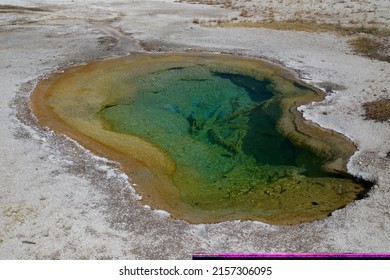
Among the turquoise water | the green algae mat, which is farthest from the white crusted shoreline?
the turquoise water

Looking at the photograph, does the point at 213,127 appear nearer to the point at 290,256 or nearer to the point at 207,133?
the point at 207,133

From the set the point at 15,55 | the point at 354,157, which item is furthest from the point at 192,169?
the point at 15,55

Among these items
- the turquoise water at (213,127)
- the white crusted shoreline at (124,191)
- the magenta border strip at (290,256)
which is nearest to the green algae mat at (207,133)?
the turquoise water at (213,127)

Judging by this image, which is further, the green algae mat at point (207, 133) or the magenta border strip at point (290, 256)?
the green algae mat at point (207, 133)

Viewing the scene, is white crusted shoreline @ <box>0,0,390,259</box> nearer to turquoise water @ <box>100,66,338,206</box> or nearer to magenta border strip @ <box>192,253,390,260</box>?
magenta border strip @ <box>192,253,390,260</box>

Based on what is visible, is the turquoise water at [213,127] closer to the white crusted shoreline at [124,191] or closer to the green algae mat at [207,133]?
the green algae mat at [207,133]

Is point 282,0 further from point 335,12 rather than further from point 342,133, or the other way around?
point 342,133
